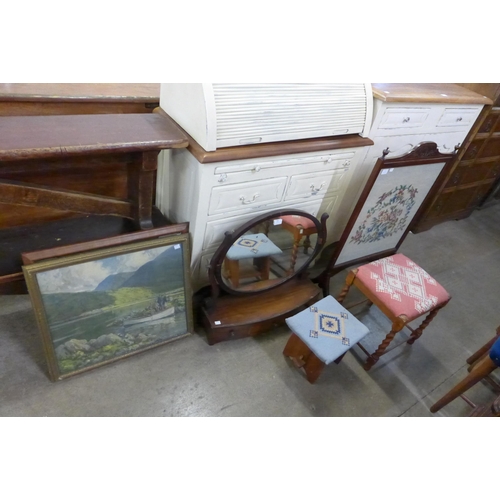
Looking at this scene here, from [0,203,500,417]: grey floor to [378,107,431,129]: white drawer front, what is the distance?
1.12 metres

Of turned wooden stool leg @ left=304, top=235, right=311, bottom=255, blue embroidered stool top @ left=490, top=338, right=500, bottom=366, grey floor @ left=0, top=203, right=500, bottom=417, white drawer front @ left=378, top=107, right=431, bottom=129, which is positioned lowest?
grey floor @ left=0, top=203, right=500, bottom=417

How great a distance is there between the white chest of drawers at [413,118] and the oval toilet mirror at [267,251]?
452mm

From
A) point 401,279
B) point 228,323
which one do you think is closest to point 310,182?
point 401,279

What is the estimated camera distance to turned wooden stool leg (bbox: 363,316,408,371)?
1608 mm

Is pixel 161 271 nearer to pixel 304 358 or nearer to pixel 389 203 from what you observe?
pixel 304 358

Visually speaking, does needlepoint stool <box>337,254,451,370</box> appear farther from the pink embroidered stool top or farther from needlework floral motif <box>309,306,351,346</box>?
needlework floral motif <box>309,306,351,346</box>

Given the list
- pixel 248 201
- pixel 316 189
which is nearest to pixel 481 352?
pixel 316 189

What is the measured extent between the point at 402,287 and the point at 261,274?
723 millimetres

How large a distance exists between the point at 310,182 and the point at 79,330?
1.28 m

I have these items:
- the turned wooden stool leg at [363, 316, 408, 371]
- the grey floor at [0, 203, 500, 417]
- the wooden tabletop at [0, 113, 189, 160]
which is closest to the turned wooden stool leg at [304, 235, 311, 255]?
the grey floor at [0, 203, 500, 417]

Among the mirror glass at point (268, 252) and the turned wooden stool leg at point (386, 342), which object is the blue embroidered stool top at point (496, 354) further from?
the mirror glass at point (268, 252)

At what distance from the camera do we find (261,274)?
6.11 feet

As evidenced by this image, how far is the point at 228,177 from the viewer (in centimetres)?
148
